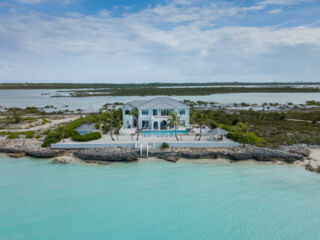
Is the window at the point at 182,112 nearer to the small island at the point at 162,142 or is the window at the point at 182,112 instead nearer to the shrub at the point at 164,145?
the small island at the point at 162,142

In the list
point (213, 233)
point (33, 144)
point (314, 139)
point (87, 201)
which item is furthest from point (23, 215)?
point (314, 139)

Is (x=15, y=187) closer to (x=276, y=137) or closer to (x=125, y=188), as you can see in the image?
(x=125, y=188)

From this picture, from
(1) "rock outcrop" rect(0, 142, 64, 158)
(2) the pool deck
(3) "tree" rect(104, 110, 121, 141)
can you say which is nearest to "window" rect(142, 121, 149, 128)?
(3) "tree" rect(104, 110, 121, 141)

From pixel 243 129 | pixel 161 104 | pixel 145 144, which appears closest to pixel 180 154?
pixel 145 144

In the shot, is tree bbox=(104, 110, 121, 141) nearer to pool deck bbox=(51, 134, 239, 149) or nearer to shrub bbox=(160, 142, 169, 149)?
pool deck bbox=(51, 134, 239, 149)

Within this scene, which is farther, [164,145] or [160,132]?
[160,132]

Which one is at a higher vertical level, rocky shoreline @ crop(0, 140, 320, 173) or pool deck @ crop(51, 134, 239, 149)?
pool deck @ crop(51, 134, 239, 149)

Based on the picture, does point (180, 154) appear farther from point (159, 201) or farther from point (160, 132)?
point (159, 201)

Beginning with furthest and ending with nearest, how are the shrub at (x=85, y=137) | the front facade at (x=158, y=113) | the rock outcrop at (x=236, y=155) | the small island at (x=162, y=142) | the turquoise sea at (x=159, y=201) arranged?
1. the front facade at (x=158, y=113)
2. the shrub at (x=85, y=137)
3. the small island at (x=162, y=142)
4. the rock outcrop at (x=236, y=155)
5. the turquoise sea at (x=159, y=201)

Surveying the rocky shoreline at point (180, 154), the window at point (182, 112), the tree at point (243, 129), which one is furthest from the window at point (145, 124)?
the tree at point (243, 129)

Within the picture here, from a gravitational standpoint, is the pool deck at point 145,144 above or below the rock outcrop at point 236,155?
above
